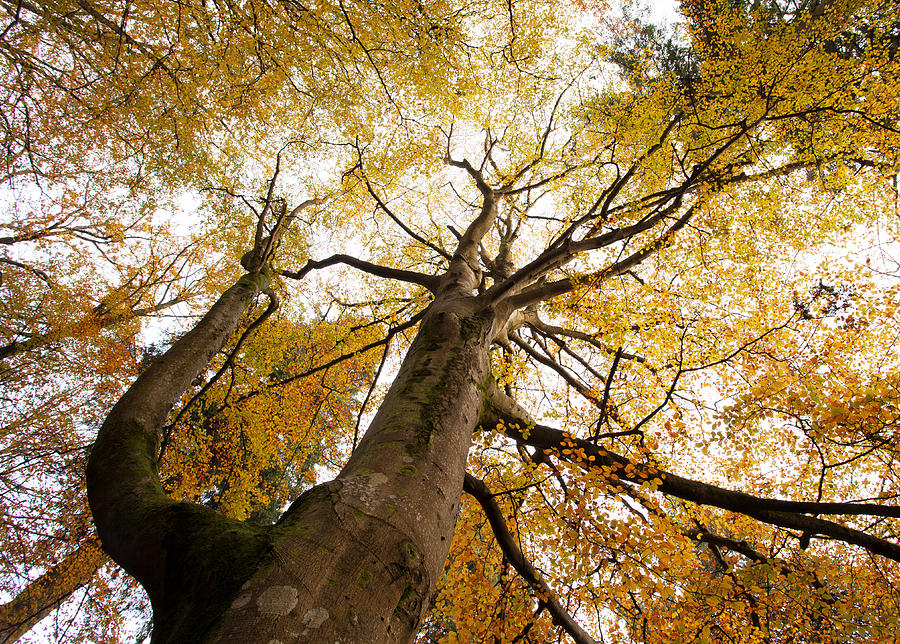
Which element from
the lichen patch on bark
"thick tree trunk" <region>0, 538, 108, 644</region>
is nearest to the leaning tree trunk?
the lichen patch on bark

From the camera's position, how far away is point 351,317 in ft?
28.3

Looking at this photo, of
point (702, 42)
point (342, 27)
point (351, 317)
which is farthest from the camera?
point (351, 317)

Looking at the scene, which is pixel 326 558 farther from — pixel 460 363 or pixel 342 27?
pixel 342 27

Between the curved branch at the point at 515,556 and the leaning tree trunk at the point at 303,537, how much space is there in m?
0.87

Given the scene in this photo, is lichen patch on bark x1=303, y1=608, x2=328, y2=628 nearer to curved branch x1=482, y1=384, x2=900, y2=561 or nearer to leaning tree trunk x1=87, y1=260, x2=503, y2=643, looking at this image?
leaning tree trunk x1=87, y1=260, x2=503, y2=643

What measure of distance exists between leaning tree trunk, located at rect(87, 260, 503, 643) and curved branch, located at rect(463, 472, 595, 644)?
870 mm

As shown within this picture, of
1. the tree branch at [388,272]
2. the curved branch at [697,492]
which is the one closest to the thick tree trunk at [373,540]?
the curved branch at [697,492]

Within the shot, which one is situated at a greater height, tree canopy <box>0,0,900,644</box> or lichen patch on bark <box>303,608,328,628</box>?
tree canopy <box>0,0,900,644</box>

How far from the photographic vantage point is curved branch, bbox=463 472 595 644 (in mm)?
2926

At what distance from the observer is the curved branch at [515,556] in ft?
9.60

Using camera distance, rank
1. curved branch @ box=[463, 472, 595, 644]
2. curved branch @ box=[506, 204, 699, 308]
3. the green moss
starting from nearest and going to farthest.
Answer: the green moss < curved branch @ box=[463, 472, 595, 644] < curved branch @ box=[506, 204, 699, 308]

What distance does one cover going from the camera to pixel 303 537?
4.28ft

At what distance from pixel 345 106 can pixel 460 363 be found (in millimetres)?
6033

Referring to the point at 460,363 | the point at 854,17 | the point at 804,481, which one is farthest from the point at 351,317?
the point at 854,17
